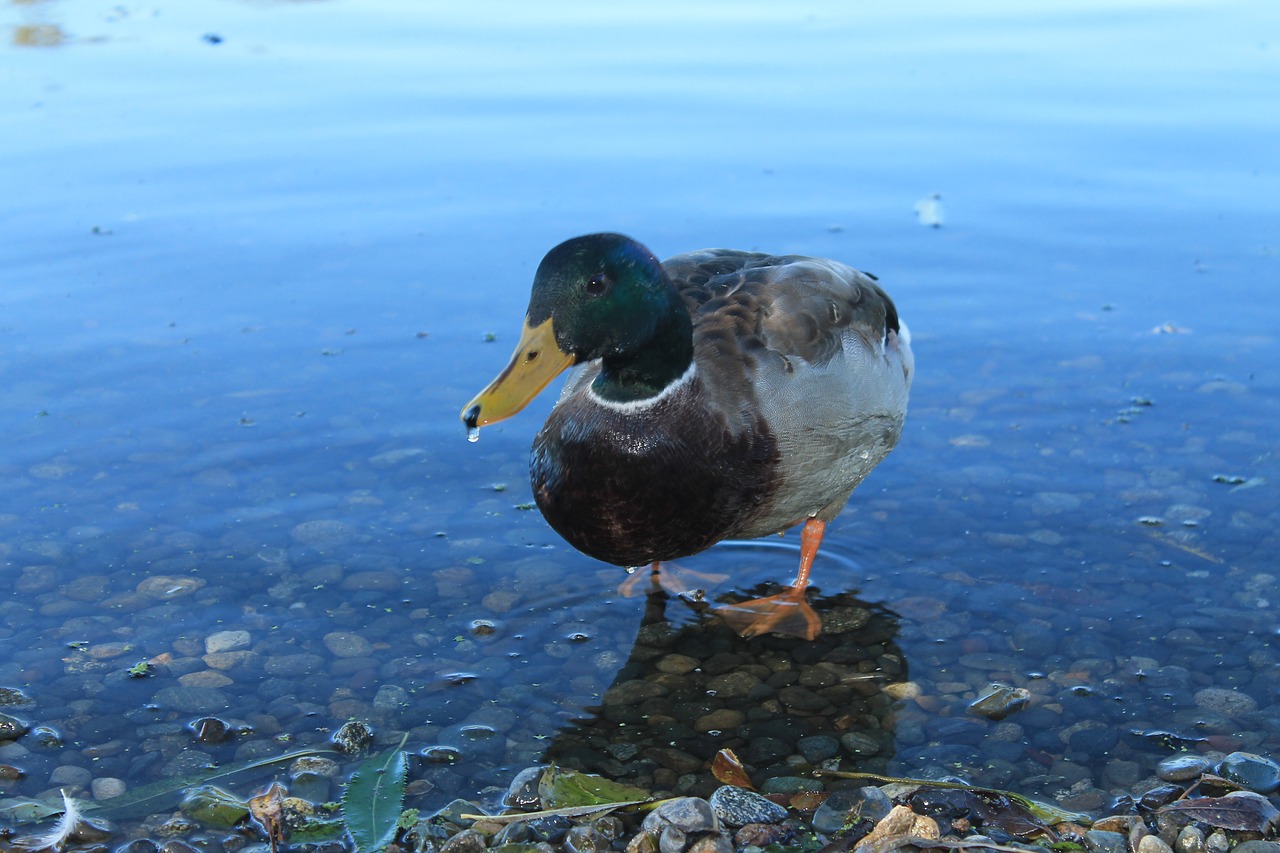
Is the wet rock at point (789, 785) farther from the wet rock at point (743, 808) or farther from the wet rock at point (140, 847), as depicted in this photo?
the wet rock at point (140, 847)

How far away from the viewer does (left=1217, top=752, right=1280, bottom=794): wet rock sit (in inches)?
131

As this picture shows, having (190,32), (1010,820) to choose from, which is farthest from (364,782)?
(190,32)

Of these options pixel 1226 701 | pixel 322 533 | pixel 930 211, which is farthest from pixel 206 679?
pixel 930 211

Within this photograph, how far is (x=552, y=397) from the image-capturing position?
18.9 feet

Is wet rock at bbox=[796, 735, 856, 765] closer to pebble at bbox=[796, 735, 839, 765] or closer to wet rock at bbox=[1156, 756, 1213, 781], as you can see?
pebble at bbox=[796, 735, 839, 765]

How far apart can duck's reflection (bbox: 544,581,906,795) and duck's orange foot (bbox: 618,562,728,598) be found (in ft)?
0.23

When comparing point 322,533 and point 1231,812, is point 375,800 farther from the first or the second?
point 1231,812

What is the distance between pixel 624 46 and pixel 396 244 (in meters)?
4.00

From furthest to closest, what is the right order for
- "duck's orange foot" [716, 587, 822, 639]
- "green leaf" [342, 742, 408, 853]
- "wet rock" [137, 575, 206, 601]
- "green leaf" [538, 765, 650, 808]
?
"wet rock" [137, 575, 206, 601]
"duck's orange foot" [716, 587, 822, 639]
"green leaf" [538, 765, 650, 808]
"green leaf" [342, 742, 408, 853]

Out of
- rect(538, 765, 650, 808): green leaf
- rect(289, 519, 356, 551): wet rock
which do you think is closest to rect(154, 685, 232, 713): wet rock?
rect(289, 519, 356, 551): wet rock

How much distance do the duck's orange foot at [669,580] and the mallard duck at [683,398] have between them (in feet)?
1.18

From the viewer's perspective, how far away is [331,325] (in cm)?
635

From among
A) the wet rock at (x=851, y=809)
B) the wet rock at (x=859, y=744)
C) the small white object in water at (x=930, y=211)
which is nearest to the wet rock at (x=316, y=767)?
the wet rock at (x=851, y=809)

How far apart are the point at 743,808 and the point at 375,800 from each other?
0.88m
